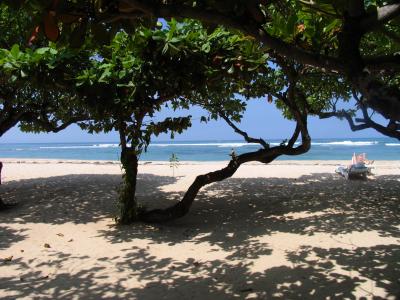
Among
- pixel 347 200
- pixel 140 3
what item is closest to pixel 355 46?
pixel 140 3

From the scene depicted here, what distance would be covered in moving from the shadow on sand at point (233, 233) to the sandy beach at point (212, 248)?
0.07 ft

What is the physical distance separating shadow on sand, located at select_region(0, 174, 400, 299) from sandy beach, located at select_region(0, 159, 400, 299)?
20 mm

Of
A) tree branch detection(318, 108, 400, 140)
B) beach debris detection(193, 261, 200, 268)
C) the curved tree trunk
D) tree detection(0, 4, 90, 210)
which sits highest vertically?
tree detection(0, 4, 90, 210)

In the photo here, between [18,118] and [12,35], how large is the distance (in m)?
2.62

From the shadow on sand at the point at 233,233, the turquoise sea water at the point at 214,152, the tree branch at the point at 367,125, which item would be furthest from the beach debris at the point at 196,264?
the turquoise sea water at the point at 214,152

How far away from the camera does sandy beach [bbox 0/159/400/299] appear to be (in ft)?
14.3

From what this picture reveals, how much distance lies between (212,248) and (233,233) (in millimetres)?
1029

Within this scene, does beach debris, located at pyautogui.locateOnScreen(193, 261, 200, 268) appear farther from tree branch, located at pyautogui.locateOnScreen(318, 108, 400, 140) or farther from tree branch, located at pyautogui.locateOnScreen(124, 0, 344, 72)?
tree branch, located at pyautogui.locateOnScreen(318, 108, 400, 140)

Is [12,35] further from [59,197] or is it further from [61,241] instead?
[61,241]

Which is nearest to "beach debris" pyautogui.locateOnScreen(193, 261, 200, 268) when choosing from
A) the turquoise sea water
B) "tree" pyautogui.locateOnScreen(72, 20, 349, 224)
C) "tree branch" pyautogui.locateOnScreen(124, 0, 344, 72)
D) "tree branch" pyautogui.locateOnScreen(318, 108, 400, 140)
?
"tree" pyautogui.locateOnScreen(72, 20, 349, 224)

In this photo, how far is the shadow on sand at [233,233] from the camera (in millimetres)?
4355

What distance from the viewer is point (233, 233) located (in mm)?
7059

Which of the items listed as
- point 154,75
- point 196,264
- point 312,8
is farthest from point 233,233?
point 312,8

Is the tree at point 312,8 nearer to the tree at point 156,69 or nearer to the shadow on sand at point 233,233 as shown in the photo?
the shadow on sand at point 233,233
